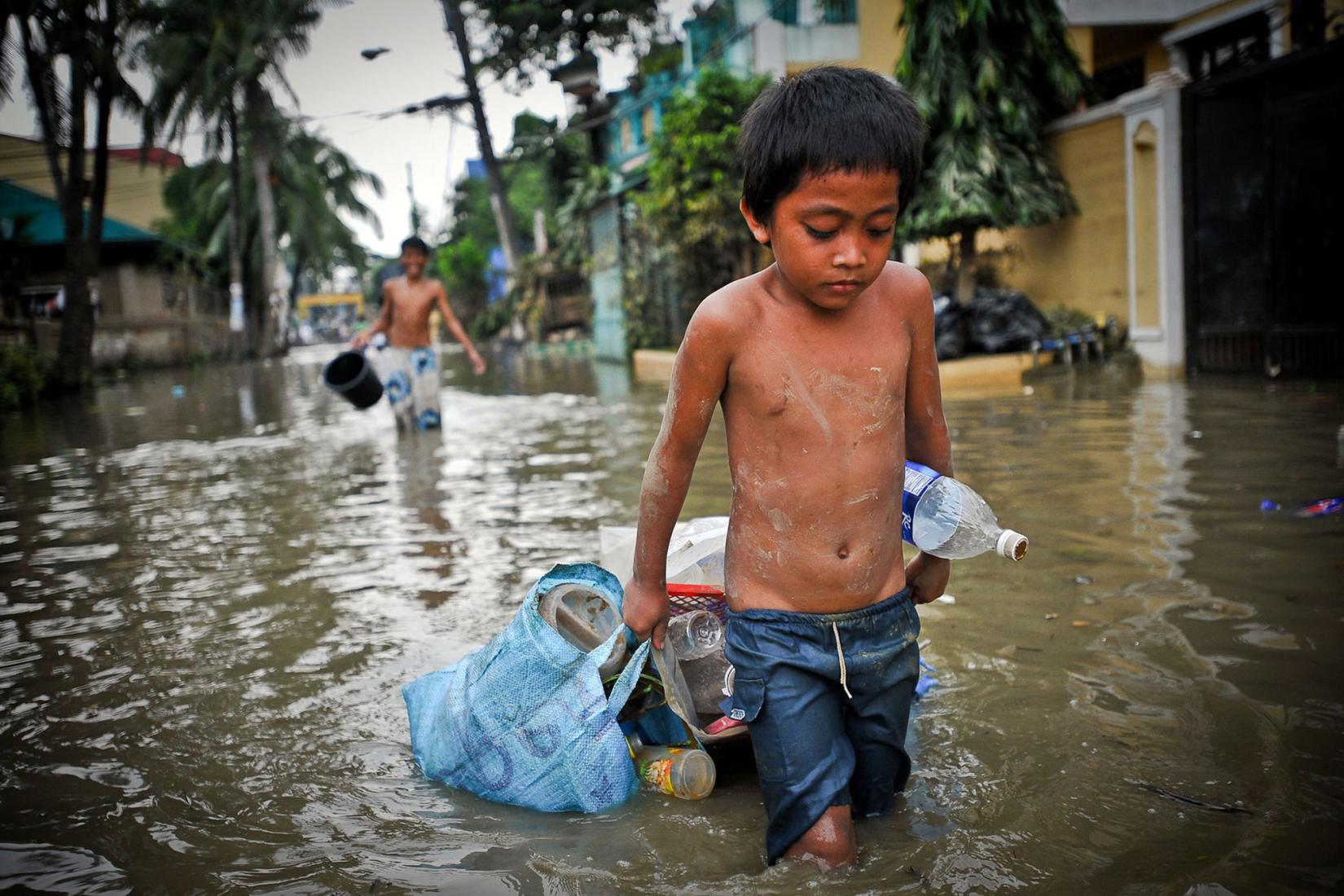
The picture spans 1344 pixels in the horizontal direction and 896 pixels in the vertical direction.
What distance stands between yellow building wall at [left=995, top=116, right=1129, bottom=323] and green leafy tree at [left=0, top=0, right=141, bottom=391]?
15202mm

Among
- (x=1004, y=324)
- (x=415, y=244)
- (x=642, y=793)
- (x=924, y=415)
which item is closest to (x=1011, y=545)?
(x=924, y=415)

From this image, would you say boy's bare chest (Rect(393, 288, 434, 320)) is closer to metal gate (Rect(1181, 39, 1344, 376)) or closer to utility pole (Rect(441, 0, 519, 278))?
metal gate (Rect(1181, 39, 1344, 376))

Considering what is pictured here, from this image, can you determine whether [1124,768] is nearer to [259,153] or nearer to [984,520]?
[984,520]

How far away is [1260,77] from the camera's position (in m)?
9.84

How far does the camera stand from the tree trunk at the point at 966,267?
46.7ft

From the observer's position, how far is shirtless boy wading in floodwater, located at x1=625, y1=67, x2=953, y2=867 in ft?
6.50

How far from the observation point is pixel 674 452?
215cm

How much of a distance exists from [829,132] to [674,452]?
0.69m

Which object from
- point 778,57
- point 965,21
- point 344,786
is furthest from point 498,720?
point 778,57

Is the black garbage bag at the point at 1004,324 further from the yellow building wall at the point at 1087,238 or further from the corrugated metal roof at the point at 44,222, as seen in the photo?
the corrugated metal roof at the point at 44,222

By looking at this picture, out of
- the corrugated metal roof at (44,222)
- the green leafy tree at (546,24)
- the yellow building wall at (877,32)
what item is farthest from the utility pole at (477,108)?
the yellow building wall at (877,32)

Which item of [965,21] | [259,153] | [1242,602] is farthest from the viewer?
[259,153]

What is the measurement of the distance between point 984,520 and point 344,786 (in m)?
1.68

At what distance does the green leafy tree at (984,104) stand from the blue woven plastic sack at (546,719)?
38.6 ft
